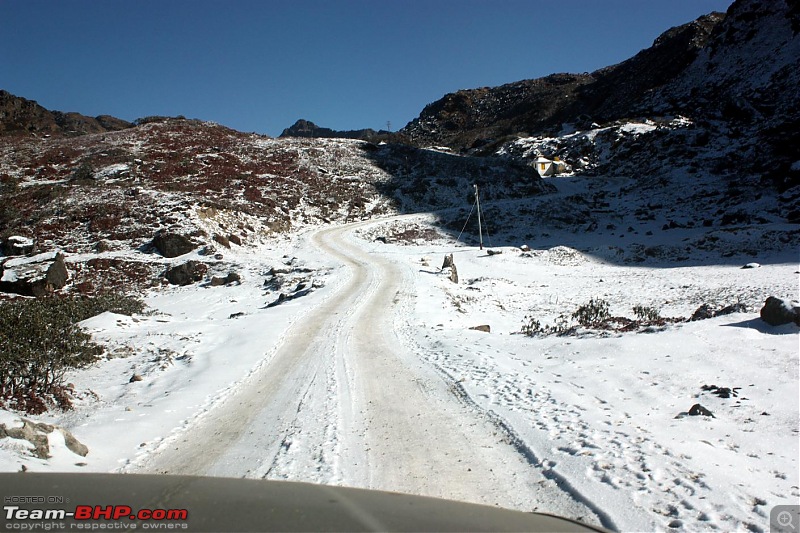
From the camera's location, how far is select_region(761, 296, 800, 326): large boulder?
8906 mm

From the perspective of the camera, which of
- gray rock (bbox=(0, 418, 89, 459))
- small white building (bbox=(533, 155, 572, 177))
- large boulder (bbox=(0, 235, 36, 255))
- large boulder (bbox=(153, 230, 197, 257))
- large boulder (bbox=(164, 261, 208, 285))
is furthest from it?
small white building (bbox=(533, 155, 572, 177))

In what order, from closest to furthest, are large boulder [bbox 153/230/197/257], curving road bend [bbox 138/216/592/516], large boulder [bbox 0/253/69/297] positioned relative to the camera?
curving road bend [bbox 138/216/592/516]
large boulder [bbox 0/253/69/297]
large boulder [bbox 153/230/197/257]

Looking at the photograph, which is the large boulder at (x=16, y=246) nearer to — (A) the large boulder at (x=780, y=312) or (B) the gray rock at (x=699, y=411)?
(B) the gray rock at (x=699, y=411)

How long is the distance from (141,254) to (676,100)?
256ft

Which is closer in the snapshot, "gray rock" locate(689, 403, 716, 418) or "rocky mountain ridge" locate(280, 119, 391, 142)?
"gray rock" locate(689, 403, 716, 418)

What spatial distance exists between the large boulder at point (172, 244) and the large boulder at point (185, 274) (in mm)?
2386

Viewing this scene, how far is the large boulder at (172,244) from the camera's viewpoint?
91.8 feet

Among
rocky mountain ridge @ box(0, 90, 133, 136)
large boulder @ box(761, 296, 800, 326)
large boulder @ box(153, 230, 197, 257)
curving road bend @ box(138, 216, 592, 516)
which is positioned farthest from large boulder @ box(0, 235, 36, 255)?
rocky mountain ridge @ box(0, 90, 133, 136)

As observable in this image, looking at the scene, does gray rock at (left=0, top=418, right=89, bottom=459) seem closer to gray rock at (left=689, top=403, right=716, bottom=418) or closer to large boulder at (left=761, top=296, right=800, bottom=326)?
gray rock at (left=689, top=403, right=716, bottom=418)

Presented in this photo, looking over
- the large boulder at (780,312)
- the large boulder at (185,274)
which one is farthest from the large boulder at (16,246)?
the large boulder at (780,312)

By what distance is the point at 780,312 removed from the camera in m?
9.12

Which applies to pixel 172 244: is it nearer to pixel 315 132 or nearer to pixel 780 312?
pixel 780 312

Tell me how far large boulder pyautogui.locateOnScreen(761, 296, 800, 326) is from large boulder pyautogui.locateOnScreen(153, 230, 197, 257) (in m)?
28.9

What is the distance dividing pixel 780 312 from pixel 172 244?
96.6ft
